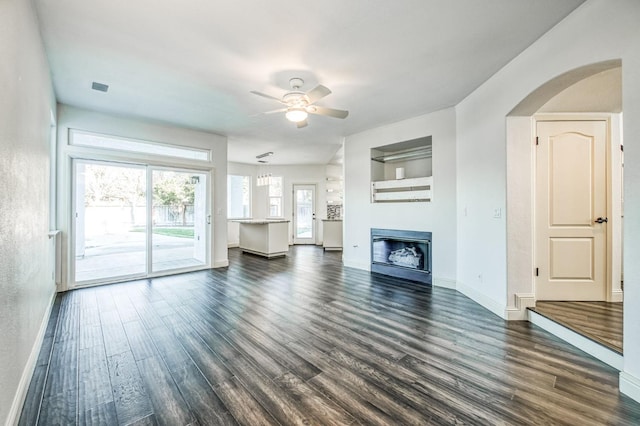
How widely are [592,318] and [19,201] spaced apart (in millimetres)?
4914

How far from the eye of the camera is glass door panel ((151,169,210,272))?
16.1 feet

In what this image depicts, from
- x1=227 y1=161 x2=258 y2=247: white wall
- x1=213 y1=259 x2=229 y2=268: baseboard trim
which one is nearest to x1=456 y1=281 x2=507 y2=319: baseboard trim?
x1=213 y1=259 x2=229 y2=268: baseboard trim

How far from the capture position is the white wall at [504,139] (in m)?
1.72

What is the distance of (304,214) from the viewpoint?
30.8ft

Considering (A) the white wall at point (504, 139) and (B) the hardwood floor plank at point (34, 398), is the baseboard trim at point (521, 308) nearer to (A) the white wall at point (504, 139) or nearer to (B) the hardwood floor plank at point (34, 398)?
(A) the white wall at point (504, 139)

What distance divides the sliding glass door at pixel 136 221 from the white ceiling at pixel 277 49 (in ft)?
3.82

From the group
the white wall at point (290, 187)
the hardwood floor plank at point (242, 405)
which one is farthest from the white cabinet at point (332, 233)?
the hardwood floor plank at point (242, 405)

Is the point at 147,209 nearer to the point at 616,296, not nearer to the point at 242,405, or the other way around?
the point at 242,405

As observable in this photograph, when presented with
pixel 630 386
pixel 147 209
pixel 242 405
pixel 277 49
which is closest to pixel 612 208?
pixel 630 386

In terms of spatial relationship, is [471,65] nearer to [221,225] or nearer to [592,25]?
[592,25]

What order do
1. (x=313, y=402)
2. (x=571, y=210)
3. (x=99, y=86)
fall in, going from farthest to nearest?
(x=99, y=86), (x=571, y=210), (x=313, y=402)

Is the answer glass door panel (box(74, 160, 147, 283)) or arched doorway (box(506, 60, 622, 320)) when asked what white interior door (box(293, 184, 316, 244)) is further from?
Answer: arched doorway (box(506, 60, 622, 320))

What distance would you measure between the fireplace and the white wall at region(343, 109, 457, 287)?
11cm

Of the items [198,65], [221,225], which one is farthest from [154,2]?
[221,225]
